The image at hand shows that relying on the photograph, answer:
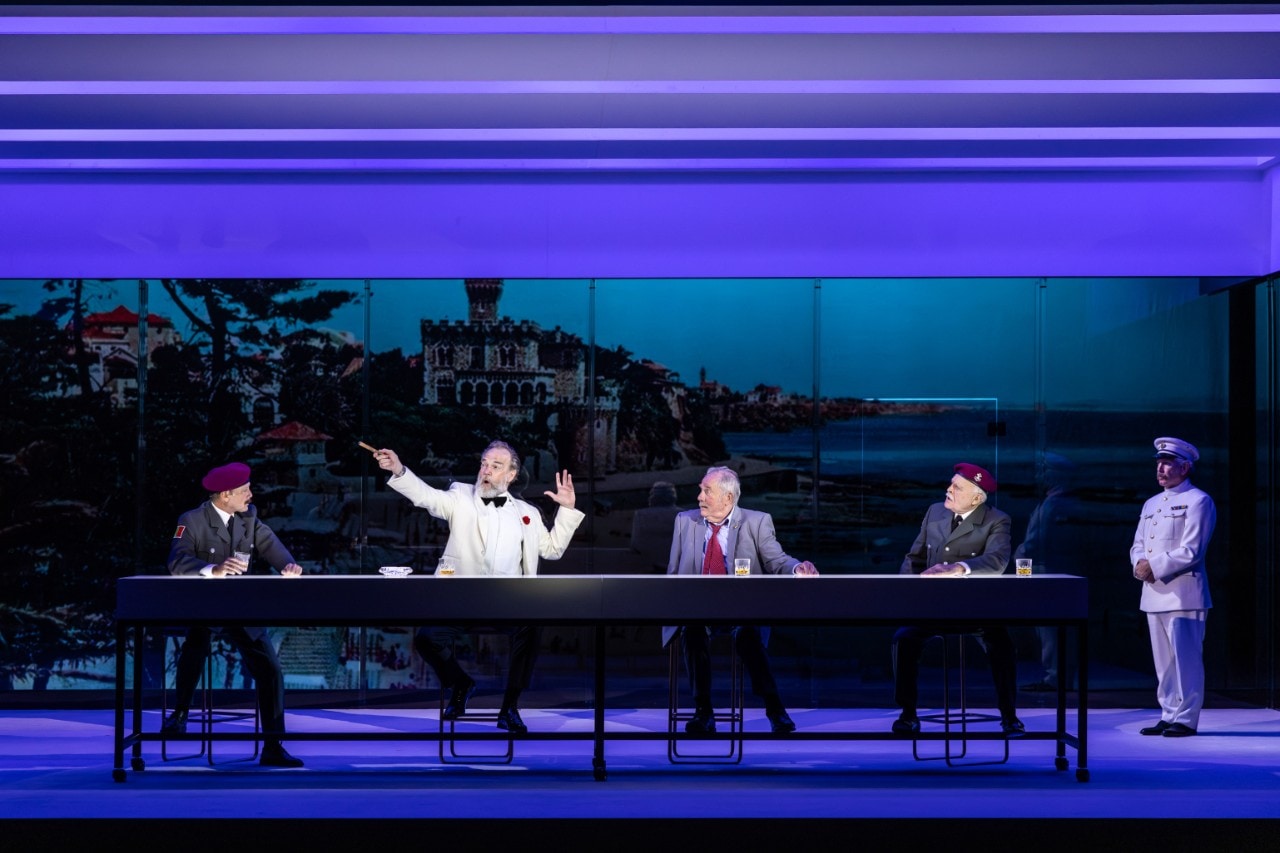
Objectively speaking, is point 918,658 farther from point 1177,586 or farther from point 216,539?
point 216,539

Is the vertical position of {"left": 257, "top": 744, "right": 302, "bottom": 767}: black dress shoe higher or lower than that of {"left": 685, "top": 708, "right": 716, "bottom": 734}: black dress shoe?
lower

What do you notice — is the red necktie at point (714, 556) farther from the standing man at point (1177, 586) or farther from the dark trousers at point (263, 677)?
the standing man at point (1177, 586)

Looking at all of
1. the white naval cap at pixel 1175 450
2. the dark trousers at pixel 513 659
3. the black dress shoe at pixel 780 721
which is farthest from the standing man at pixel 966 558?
the dark trousers at pixel 513 659

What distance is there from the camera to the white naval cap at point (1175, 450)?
21.8 feet

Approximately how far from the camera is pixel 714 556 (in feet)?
20.7

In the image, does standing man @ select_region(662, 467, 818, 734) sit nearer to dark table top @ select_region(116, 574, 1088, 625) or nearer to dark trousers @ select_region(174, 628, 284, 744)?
dark table top @ select_region(116, 574, 1088, 625)

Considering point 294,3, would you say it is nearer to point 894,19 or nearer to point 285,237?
point 894,19

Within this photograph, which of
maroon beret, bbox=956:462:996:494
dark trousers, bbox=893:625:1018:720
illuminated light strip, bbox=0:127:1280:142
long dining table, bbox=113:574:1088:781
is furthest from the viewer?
illuminated light strip, bbox=0:127:1280:142

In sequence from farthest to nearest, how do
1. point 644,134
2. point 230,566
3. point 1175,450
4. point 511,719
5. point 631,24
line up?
point 644,134 → point 1175,450 → point 511,719 → point 230,566 → point 631,24

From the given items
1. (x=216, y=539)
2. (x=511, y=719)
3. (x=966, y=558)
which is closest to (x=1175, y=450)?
(x=966, y=558)

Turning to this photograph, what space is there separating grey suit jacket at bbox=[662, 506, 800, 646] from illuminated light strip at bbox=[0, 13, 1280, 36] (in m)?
2.16

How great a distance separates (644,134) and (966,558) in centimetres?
265

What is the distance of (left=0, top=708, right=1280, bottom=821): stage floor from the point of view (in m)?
4.68

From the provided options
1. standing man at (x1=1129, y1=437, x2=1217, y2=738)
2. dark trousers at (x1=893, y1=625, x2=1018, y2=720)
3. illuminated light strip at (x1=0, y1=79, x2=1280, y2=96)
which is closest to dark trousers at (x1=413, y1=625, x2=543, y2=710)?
dark trousers at (x1=893, y1=625, x2=1018, y2=720)
